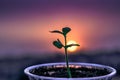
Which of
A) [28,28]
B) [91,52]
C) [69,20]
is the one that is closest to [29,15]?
[28,28]

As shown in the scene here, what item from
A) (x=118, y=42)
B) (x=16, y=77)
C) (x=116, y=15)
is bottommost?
(x=16, y=77)

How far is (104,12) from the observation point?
950 mm

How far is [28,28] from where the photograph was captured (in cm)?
91

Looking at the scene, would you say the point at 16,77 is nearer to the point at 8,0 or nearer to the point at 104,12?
the point at 8,0

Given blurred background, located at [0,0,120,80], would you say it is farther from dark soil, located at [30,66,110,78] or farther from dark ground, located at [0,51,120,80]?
dark soil, located at [30,66,110,78]

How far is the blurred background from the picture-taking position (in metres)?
0.89

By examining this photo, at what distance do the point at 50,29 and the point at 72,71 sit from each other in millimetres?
219

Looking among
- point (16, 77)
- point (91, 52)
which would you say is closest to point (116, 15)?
point (91, 52)

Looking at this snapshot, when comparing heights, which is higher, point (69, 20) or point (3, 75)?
point (69, 20)

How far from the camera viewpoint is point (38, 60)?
3.08ft

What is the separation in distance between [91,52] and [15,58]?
0.30 m

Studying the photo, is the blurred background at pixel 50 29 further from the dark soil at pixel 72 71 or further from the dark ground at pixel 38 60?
the dark soil at pixel 72 71

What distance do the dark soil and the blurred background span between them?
16cm

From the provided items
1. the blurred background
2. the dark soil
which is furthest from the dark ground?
the dark soil
